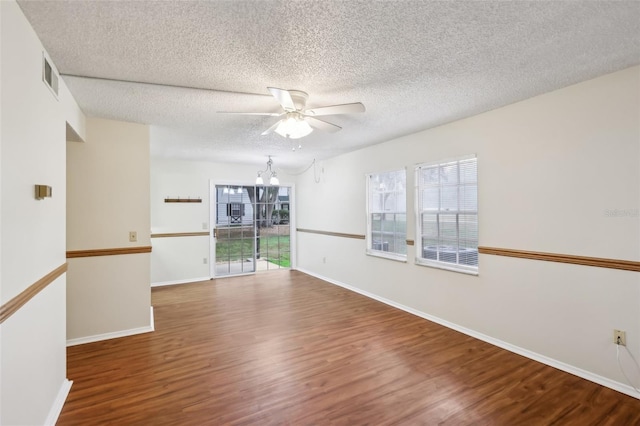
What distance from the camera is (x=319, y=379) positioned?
2443mm

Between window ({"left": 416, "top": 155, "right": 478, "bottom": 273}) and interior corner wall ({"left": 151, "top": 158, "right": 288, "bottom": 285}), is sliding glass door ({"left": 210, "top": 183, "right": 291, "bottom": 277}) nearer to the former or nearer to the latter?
interior corner wall ({"left": 151, "top": 158, "right": 288, "bottom": 285})

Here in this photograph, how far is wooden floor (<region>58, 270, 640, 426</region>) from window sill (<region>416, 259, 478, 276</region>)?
2.31 feet

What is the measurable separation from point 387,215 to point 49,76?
4036 millimetres

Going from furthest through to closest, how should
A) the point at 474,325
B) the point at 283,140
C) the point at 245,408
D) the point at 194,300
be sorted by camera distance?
1. the point at 194,300
2. the point at 283,140
3. the point at 474,325
4. the point at 245,408

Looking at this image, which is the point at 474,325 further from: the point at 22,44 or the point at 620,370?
the point at 22,44

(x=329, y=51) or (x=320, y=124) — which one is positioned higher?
(x=329, y=51)

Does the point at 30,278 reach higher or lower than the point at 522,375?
higher

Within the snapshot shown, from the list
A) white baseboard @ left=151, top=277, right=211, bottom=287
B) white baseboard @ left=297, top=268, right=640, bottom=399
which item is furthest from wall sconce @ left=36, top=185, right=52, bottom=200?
white baseboard @ left=151, top=277, right=211, bottom=287

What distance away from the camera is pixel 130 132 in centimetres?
348

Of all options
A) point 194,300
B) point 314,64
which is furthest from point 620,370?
point 194,300

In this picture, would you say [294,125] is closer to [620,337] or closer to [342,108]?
[342,108]

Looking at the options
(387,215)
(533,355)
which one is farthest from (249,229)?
(533,355)

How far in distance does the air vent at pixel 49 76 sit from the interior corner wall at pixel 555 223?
3.74 meters

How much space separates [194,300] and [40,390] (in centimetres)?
294
